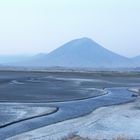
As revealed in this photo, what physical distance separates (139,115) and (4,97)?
535 inches

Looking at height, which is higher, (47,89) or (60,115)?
(47,89)

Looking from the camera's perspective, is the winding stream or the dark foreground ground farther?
the dark foreground ground

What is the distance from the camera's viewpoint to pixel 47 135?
20453 mm

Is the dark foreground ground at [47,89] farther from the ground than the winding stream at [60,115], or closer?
farther from the ground

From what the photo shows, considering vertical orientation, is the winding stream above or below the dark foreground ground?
below

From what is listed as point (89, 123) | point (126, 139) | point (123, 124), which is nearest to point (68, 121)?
point (89, 123)

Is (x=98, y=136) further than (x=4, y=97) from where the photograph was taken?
No

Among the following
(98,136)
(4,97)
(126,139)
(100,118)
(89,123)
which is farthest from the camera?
(4,97)

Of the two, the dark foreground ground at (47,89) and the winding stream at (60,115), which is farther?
the dark foreground ground at (47,89)

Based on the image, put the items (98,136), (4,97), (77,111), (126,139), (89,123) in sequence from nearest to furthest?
(126,139), (98,136), (89,123), (77,111), (4,97)

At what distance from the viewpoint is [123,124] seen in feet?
80.1

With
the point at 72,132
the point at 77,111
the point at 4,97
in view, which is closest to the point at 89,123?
the point at 72,132

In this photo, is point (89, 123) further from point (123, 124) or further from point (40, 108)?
point (40, 108)

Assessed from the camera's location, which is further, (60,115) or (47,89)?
(47,89)
